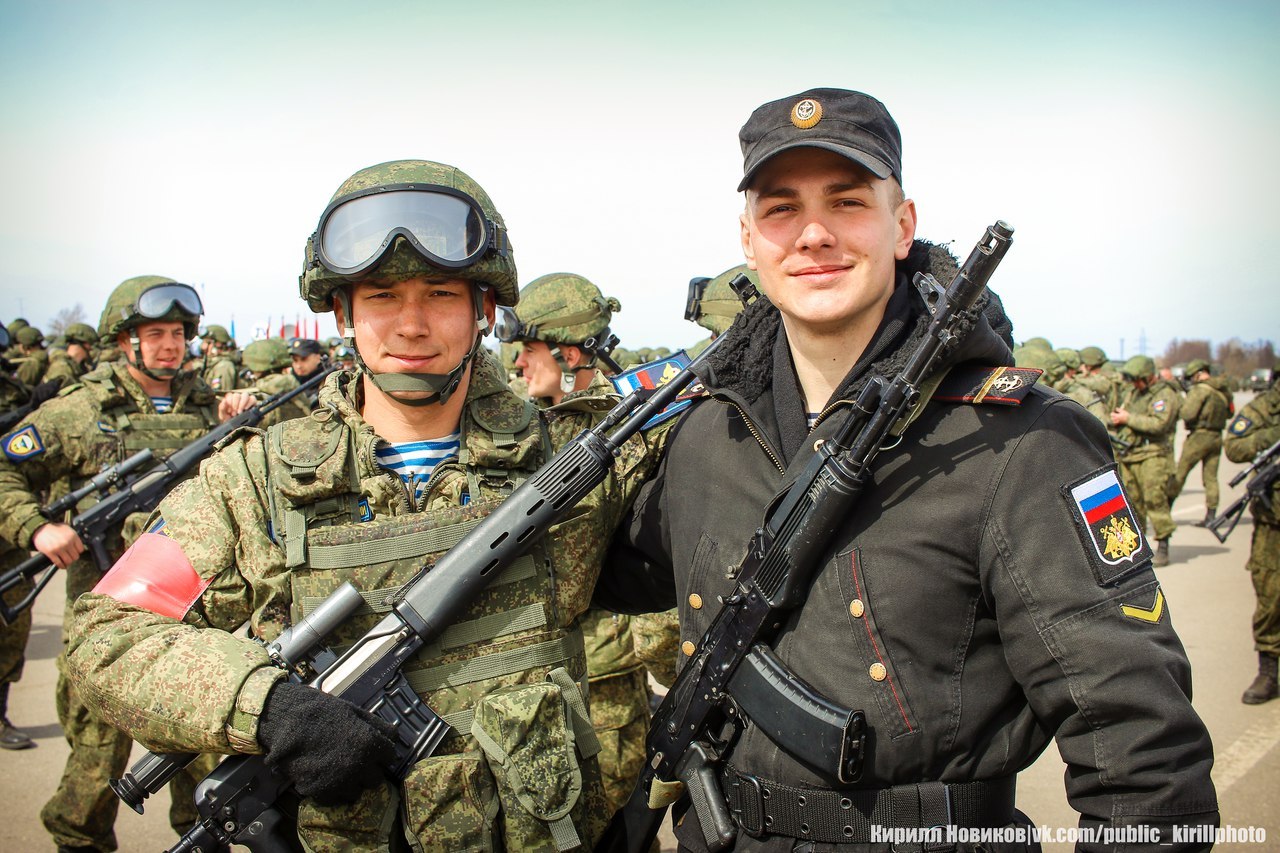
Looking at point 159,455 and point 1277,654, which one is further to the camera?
point 1277,654

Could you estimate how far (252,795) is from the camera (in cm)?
212

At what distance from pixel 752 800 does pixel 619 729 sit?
86.1 inches

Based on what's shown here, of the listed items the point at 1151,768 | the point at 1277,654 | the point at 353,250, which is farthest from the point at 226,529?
the point at 1277,654

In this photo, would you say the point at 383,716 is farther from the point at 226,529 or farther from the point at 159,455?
the point at 159,455

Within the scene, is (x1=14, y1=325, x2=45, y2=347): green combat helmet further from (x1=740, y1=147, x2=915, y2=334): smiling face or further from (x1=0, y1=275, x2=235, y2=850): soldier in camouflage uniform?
(x1=740, y1=147, x2=915, y2=334): smiling face

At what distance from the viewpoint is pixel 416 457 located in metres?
2.46

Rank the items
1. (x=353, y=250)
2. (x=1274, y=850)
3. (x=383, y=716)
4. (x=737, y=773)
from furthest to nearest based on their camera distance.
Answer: (x=1274, y=850), (x=353, y=250), (x=383, y=716), (x=737, y=773)

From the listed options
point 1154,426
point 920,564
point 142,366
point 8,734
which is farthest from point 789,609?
point 1154,426

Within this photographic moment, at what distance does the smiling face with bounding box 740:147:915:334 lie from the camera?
198 centimetres

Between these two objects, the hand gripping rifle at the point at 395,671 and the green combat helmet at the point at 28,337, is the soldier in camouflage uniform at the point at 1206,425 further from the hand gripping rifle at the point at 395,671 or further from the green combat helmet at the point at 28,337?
the green combat helmet at the point at 28,337

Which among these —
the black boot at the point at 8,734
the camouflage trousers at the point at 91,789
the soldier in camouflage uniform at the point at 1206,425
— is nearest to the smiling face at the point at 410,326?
the camouflage trousers at the point at 91,789

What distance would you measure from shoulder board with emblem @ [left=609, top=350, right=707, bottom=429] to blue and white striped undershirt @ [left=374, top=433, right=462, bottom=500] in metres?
0.59

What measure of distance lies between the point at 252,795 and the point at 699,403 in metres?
1.53

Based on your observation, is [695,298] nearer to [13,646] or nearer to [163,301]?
[163,301]
